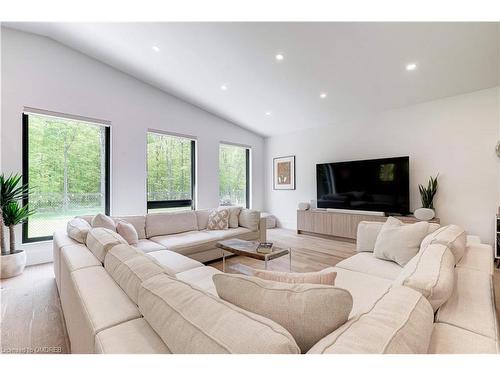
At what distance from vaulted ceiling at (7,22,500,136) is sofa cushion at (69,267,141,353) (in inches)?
114

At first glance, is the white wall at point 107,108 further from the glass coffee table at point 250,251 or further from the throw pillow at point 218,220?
the glass coffee table at point 250,251

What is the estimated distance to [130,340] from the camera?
79 centimetres

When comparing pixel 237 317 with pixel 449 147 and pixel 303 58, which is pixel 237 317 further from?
pixel 449 147

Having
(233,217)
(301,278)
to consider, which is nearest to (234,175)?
(233,217)

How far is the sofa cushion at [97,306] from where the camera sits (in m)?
0.90

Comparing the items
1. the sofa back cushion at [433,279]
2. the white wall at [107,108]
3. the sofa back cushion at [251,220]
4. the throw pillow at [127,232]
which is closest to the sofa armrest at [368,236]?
the sofa back cushion at [433,279]

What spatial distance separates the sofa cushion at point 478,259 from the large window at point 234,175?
459 cm

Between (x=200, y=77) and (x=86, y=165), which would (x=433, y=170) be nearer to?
(x=200, y=77)

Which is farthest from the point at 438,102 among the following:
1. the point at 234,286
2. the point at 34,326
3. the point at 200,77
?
the point at 34,326

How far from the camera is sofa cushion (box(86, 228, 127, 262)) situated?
161 cm

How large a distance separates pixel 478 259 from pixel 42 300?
12.3ft

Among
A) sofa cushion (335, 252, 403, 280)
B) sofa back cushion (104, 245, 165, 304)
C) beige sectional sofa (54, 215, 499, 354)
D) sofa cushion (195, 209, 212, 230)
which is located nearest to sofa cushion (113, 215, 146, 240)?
sofa cushion (195, 209, 212, 230)

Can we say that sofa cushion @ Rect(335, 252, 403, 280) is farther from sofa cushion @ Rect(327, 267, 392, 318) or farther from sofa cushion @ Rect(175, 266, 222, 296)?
sofa cushion @ Rect(175, 266, 222, 296)

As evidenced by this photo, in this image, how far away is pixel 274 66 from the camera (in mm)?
3432
